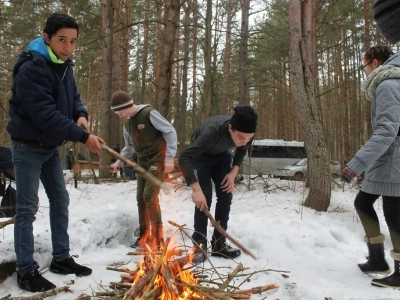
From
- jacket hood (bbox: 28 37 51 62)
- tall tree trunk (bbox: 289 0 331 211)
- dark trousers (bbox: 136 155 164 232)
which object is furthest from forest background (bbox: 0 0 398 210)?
jacket hood (bbox: 28 37 51 62)

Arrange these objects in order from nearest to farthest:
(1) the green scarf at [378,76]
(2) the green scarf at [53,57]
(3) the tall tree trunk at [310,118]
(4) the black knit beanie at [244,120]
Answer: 1. (2) the green scarf at [53,57]
2. (1) the green scarf at [378,76]
3. (4) the black knit beanie at [244,120]
4. (3) the tall tree trunk at [310,118]

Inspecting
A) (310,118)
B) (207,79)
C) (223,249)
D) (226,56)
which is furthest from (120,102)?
(226,56)

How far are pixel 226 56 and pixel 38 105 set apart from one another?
14.6 m

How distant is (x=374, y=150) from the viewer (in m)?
2.92

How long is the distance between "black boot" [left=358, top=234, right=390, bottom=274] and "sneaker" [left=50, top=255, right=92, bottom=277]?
8.59ft

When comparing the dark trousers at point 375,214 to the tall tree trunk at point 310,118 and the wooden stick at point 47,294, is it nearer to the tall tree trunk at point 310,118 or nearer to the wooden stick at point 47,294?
the tall tree trunk at point 310,118

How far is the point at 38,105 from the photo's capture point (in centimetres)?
264

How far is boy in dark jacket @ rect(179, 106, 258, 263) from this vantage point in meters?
3.25

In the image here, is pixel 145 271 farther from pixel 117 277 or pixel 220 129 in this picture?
pixel 220 129

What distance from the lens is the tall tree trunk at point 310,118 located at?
538 centimetres

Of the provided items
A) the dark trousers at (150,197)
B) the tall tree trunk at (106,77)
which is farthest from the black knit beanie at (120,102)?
the tall tree trunk at (106,77)

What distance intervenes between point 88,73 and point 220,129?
58.2ft

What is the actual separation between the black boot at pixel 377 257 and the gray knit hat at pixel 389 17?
2643 mm

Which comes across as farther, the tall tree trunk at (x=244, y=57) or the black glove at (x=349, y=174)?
the tall tree trunk at (x=244, y=57)
